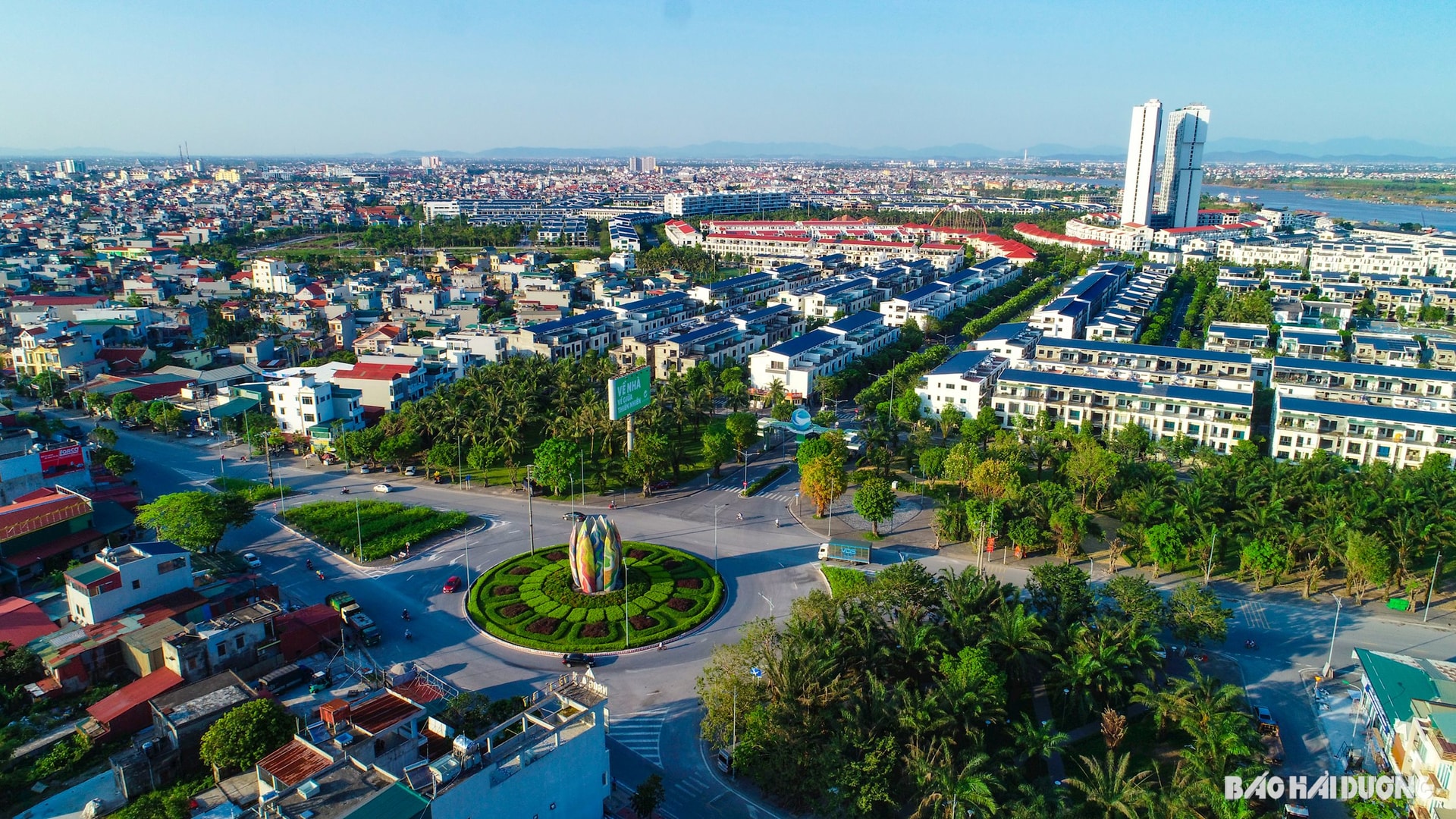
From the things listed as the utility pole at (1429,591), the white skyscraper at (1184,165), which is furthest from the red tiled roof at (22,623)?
the white skyscraper at (1184,165)

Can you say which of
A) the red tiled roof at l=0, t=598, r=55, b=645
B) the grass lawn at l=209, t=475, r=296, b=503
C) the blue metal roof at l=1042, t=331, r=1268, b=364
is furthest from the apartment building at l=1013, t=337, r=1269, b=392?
the red tiled roof at l=0, t=598, r=55, b=645

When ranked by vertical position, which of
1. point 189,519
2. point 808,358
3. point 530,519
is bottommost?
point 530,519

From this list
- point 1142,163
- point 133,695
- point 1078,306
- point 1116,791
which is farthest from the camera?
point 1142,163

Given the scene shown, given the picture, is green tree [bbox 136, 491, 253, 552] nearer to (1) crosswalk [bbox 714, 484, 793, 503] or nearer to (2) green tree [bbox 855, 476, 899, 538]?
(1) crosswalk [bbox 714, 484, 793, 503]

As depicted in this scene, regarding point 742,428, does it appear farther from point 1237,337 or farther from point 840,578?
point 1237,337

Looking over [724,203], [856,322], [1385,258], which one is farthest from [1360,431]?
[724,203]

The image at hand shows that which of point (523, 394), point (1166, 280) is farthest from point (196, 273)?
point (1166, 280)
